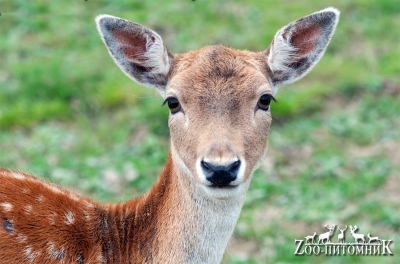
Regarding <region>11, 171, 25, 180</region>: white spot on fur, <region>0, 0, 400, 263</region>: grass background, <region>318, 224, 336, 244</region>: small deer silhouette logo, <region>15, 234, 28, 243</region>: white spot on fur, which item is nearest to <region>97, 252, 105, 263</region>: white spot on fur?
<region>15, 234, 28, 243</region>: white spot on fur

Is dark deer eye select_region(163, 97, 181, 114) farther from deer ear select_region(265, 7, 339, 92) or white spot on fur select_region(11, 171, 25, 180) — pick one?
white spot on fur select_region(11, 171, 25, 180)

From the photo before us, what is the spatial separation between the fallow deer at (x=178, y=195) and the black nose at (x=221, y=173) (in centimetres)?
2

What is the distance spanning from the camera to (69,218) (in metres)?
5.03

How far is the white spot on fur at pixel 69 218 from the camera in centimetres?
500

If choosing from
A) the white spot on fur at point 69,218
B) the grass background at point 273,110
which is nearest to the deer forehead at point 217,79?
the white spot on fur at point 69,218

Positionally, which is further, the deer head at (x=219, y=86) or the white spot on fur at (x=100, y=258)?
the white spot on fur at (x=100, y=258)

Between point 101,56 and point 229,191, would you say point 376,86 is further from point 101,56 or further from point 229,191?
point 229,191

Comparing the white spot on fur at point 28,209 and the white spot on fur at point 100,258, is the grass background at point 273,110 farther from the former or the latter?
the white spot on fur at point 28,209

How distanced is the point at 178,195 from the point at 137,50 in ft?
3.79

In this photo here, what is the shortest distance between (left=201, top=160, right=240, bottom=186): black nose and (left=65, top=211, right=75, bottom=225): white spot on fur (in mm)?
1026

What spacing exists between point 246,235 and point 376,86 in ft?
12.4

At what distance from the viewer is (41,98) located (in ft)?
34.6

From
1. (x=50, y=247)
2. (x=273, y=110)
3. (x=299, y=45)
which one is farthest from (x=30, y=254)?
(x=273, y=110)

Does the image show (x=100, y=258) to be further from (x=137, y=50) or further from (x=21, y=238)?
(x=137, y=50)
